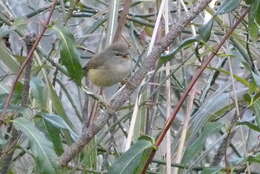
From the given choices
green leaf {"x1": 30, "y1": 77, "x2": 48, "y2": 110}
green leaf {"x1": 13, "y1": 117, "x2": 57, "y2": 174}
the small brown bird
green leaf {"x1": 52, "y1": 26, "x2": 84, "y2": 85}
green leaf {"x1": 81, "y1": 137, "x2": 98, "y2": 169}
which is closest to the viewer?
green leaf {"x1": 13, "y1": 117, "x2": 57, "y2": 174}

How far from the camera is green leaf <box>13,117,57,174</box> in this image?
1.61m

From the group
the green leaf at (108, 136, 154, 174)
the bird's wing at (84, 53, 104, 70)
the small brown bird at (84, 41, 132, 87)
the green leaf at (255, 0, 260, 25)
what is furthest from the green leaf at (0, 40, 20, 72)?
the green leaf at (255, 0, 260, 25)

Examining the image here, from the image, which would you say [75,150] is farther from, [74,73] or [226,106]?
[226,106]

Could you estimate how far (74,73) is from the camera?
1832 millimetres

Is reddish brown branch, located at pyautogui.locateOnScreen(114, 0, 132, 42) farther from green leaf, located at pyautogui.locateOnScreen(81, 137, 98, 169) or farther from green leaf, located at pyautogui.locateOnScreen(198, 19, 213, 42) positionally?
green leaf, located at pyautogui.locateOnScreen(81, 137, 98, 169)

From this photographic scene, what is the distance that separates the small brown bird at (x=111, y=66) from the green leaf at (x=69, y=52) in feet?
2.75

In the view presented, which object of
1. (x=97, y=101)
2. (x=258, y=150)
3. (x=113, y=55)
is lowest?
(x=258, y=150)

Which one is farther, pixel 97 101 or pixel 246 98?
pixel 97 101

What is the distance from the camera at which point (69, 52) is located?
5.88 ft

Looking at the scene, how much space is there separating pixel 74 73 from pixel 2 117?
276 millimetres

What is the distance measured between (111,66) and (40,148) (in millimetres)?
1247

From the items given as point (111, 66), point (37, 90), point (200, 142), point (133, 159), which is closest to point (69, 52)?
point (37, 90)

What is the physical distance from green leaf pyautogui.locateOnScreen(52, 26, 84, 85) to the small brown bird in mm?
838

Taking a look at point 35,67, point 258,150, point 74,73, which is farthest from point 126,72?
point 74,73
